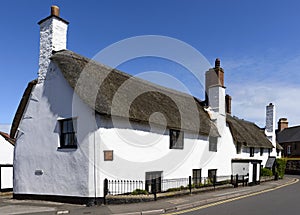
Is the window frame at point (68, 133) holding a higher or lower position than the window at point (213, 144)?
higher

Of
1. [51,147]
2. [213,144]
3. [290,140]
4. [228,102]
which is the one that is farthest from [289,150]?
[51,147]

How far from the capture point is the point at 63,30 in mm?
15852

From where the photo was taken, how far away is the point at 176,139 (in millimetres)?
19000

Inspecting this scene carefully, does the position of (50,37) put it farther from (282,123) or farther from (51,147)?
(282,123)

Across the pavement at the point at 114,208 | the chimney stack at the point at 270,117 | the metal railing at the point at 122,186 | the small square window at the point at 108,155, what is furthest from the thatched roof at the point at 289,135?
the small square window at the point at 108,155

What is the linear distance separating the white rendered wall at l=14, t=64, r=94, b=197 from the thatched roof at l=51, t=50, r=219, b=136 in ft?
1.93

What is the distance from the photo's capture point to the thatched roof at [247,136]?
2916 centimetres

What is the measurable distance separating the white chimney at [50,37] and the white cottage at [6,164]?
7.24 metres

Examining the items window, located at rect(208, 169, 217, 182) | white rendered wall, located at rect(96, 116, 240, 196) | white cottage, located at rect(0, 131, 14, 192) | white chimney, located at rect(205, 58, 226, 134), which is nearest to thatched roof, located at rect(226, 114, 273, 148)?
white chimney, located at rect(205, 58, 226, 134)

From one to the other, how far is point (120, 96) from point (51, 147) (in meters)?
4.37

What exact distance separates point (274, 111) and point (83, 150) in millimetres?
29354

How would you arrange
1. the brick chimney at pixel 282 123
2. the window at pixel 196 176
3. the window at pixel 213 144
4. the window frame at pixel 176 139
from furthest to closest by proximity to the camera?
the brick chimney at pixel 282 123 → the window at pixel 213 144 → the window at pixel 196 176 → the window frame at pixel 176 139

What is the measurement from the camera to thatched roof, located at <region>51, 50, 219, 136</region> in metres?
14.2

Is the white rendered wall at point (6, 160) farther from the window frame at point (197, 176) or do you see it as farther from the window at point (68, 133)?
the window frame at point (197, 176)
